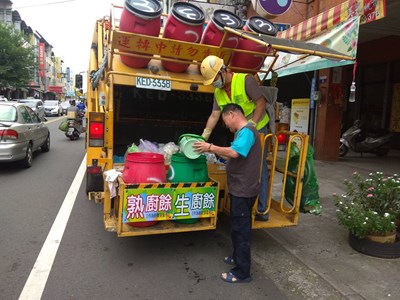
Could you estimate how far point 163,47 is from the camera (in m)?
3.93

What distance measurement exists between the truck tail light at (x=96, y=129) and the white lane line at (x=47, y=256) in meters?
1.28

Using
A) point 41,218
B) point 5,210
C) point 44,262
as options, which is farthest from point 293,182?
point 5,210

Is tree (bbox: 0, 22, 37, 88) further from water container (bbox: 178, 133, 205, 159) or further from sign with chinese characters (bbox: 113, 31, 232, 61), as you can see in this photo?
water container (bbox: 178, 133, 205, 159)

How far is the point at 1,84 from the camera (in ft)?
111

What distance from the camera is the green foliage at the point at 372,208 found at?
3.95 metres

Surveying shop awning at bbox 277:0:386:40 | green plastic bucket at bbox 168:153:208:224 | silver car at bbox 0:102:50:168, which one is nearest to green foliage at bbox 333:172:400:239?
green plastic bucket at bbox 168:153:208:224

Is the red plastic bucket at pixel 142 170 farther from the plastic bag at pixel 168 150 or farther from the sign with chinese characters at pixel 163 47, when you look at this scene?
the sign with chinese characters at pixel 163 47

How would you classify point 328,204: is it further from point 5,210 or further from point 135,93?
point 5,210

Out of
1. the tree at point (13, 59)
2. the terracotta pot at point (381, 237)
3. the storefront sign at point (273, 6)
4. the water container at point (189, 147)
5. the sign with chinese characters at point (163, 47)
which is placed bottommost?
the terracotta pot at point (381, 237)

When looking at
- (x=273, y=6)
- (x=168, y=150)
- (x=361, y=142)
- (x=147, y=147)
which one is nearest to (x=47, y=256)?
(x=147, y=147)

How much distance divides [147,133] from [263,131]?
2.48 metres

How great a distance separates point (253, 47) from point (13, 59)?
35486 mm

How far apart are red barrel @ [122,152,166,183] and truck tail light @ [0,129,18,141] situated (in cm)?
500

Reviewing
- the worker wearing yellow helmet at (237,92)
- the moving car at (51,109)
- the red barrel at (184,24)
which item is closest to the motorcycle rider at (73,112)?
the red barrel at (184,24)
